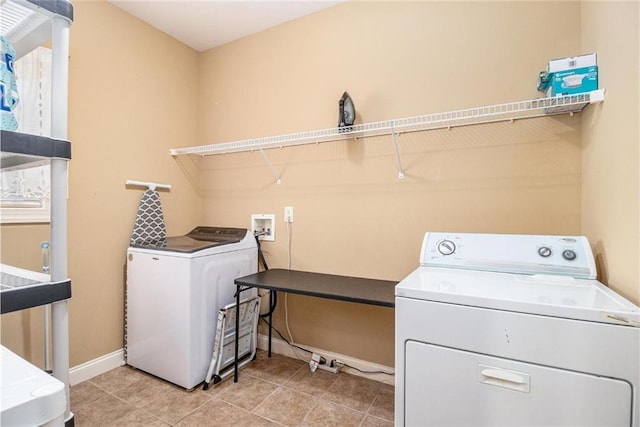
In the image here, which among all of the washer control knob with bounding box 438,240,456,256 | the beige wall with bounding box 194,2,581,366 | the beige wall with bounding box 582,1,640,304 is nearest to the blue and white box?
the beige wall with bounding box 582,1,640,304

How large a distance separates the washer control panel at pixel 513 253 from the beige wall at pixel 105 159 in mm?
2107

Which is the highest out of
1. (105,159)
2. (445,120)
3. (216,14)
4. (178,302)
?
(216,14)

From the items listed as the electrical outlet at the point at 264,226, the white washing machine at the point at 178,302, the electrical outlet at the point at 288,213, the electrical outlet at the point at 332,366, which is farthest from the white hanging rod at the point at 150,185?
the electrical outlet at the point at 332,366

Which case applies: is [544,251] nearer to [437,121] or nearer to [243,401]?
[437,121]

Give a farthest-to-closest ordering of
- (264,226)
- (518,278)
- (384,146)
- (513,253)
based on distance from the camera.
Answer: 1. (264,226)
2. (384,146)
3. (513,253)
4. (518,278)

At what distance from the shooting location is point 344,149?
2170 mm

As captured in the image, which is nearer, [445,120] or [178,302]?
[445,120]

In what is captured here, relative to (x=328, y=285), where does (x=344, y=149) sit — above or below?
above

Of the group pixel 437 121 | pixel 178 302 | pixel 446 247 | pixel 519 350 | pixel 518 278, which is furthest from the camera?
pixel 178 302

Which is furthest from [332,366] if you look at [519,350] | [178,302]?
[519,350]

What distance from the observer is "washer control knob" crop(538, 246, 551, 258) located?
4.62 feet

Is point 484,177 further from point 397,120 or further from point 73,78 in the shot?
point 73,78

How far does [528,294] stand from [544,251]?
46cm

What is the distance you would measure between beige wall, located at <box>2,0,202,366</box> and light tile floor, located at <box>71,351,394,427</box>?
14.0 inches
